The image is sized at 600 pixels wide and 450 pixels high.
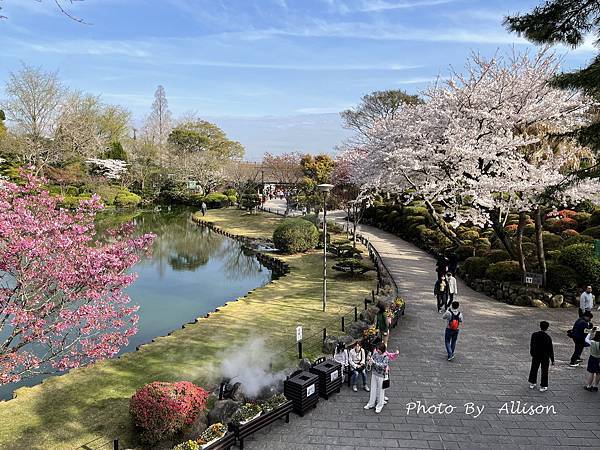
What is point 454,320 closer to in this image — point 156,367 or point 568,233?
point 156,367

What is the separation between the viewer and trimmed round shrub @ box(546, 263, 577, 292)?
13961 mm

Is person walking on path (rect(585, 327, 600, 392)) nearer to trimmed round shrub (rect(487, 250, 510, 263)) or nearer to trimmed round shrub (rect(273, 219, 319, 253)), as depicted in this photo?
trimmed round shrub (rect(487, 250, 510, 263))

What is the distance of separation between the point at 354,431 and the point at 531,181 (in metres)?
11.6

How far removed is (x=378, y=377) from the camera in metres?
7.80

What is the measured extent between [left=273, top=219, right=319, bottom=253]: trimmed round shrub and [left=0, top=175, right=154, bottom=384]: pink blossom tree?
17086mm

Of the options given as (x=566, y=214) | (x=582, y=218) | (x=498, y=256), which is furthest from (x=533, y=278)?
(x=566, y=214)

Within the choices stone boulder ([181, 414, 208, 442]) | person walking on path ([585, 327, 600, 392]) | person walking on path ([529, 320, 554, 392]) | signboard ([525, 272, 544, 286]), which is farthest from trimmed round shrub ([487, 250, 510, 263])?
stone boulder ([181, 414, 208, 442])

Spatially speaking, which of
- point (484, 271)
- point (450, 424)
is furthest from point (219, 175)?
point (450, 424)

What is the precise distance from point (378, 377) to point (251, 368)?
342 cm

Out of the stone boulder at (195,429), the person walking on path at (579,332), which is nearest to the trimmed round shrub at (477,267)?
the person walking on path at (579,332)

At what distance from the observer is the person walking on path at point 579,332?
923cm

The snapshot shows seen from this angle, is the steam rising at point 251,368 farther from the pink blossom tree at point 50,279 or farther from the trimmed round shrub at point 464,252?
the trimmed round shrub at point 464,252

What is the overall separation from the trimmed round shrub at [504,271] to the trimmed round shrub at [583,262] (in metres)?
1.48

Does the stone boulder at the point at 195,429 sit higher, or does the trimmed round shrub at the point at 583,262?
the trimmed round shrub at the point at 583,262
